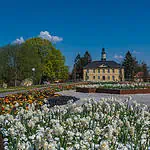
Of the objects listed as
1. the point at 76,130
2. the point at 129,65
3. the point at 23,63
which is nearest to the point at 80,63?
the point at 129,65

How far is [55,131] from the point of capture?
3.15m

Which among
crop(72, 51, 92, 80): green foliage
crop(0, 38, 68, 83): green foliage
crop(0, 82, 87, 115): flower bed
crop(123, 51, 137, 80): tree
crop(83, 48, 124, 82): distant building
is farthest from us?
crop(72, 51, 92, 80): green foliage

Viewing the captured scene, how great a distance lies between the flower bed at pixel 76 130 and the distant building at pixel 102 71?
218 ft

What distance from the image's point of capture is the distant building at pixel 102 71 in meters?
72.6

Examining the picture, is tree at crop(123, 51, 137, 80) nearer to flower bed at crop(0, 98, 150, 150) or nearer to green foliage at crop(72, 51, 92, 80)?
green foliage at crop(72, 51, 92, 80)

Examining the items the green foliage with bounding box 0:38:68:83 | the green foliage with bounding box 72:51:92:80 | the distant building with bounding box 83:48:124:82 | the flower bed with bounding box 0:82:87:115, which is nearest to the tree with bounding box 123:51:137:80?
the distant building with bounding box 83:48:124:82

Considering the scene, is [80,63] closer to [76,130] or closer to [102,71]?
[102,71]

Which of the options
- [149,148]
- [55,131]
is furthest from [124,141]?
[55,131]

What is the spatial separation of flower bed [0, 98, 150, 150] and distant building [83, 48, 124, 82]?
66329 mm

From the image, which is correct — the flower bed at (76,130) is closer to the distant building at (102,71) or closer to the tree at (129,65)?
the tree at (129,65)

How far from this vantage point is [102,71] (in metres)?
74.0

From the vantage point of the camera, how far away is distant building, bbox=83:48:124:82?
238 ft

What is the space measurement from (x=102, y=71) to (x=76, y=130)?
2773 inches

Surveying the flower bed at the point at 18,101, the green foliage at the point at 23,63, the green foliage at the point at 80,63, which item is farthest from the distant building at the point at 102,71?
the flower bed at the point at 18,101
